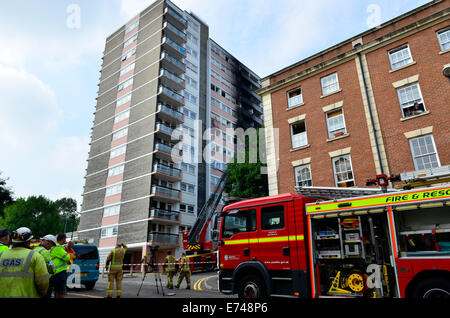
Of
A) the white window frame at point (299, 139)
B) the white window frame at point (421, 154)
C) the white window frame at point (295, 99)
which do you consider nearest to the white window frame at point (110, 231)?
the white window frame at point (299, 139)

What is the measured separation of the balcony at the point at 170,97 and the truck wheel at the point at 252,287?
33.3 meters

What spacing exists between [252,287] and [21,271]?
584cm

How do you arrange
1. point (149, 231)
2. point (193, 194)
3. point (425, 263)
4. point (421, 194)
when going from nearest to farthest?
point (425, 263), point (421, 194), point (149, 231), point (193, 194)

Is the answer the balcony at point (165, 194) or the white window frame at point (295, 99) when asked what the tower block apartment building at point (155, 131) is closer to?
the balcony at point (165, 194)

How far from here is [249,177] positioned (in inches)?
1071

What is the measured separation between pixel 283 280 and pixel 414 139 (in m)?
11.1

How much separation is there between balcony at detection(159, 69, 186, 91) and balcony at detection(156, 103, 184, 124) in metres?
4.11

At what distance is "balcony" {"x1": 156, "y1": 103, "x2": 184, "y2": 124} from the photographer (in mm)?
37344

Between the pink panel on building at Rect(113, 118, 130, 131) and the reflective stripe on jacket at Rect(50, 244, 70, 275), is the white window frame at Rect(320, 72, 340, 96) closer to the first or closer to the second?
the reflective stripe on jacket at Rect(50, 244, 70, 275)

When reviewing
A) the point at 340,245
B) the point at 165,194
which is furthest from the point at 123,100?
the point at 340,245

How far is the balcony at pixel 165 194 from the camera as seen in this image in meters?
33.8

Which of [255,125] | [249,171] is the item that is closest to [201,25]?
[255,125]
